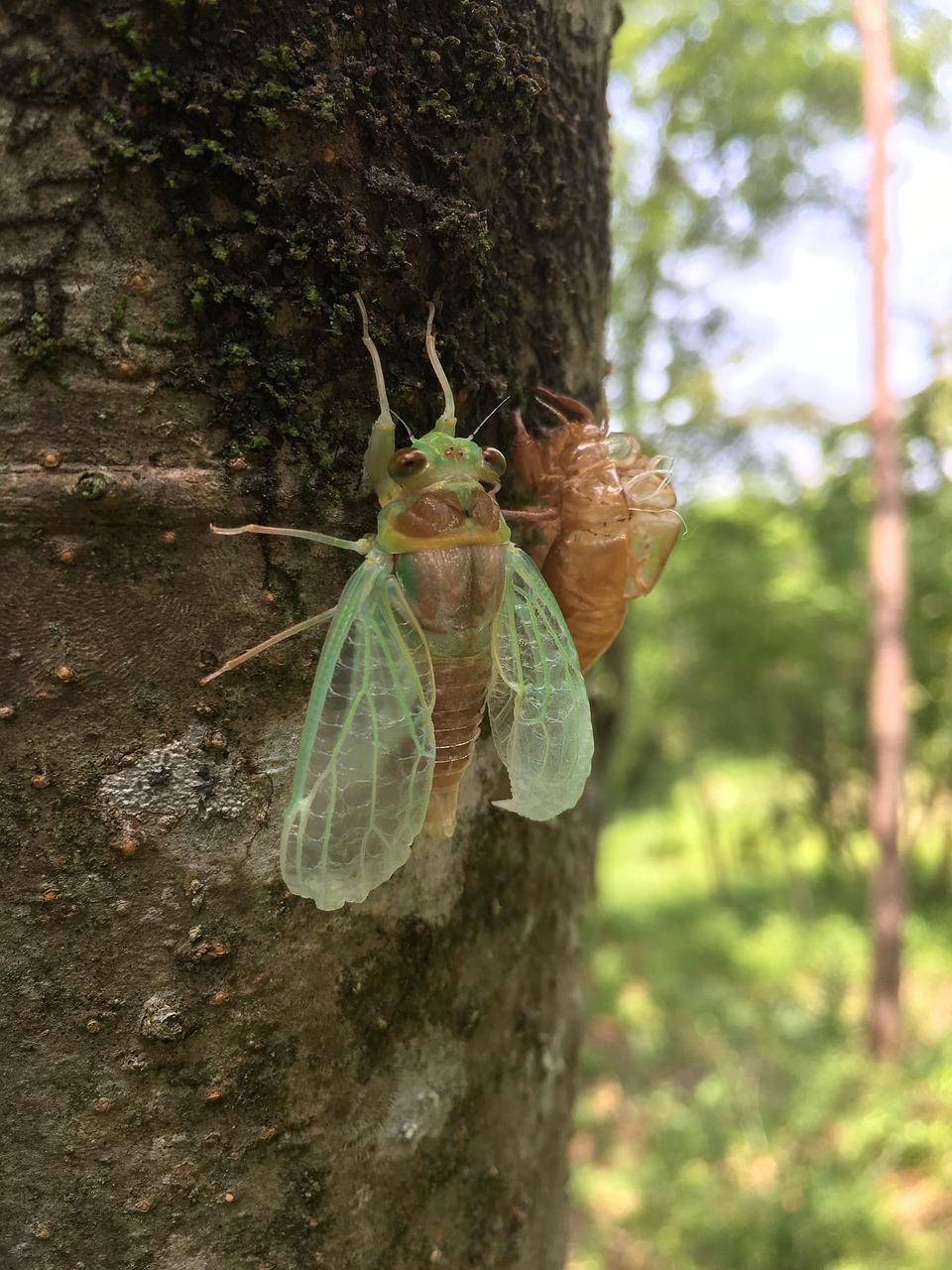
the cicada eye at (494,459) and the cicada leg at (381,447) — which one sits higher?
the cicada leg at (381,447)

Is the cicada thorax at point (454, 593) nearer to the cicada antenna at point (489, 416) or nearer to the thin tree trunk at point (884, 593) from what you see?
the cicada antenna at point (489, 416)

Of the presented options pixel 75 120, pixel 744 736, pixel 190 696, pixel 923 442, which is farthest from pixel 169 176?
pixel 744 736

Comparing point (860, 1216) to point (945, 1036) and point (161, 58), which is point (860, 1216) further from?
point (161, 58)

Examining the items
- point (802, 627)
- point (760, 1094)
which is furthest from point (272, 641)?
point (802, 627)

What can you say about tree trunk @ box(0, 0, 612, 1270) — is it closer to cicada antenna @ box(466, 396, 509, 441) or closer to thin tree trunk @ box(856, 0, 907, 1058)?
cicada antenna @ box(466, 396, 509, 441)

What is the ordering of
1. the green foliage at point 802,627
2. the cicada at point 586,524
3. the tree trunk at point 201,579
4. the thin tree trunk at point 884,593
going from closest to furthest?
the tree trunk at point 201,579
the cicada at point 586,524
the thin tree trunk at point 884,593
the green foliage at point 802,627

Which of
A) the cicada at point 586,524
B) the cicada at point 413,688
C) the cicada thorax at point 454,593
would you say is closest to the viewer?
the cicada at point 413,688

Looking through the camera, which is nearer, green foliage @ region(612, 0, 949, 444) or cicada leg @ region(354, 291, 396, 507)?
cicada leg @ region(354, 291, 396, 507)

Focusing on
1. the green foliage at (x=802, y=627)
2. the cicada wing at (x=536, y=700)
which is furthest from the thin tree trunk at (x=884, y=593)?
the cicada wing at (x=536, y=700)

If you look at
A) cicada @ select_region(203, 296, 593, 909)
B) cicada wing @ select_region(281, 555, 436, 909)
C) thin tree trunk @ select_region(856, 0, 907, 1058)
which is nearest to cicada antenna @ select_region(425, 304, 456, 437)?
cicada @ select_region(203, 296, 593, 909)
